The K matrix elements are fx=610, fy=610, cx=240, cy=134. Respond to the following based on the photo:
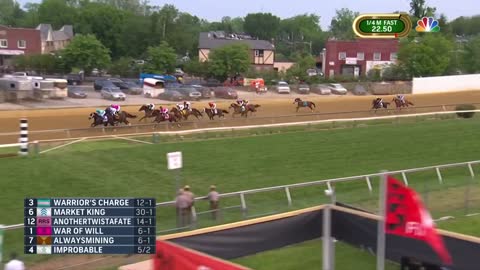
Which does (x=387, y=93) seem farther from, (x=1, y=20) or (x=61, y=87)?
(x=1, y=20)

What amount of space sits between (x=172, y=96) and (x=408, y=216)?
40579 millimetres

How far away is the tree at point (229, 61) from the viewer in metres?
64.9

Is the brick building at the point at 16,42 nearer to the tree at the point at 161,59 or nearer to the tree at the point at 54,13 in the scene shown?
the tree at the point at 161,59

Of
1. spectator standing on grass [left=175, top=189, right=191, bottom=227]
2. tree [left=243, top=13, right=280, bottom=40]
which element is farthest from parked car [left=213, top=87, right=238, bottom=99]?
tree [left=243, top=13, right=280, bottom=40]

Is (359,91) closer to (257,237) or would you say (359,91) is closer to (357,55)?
(357,55)

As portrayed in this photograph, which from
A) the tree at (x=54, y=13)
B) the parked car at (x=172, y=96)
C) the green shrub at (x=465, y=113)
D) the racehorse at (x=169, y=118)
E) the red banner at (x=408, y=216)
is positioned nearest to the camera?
the red banner at (x=408, y=216)

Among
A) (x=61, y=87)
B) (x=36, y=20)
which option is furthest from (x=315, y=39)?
(x=61, y=87)

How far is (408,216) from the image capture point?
262 inches

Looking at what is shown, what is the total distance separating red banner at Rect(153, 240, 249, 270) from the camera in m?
7.18

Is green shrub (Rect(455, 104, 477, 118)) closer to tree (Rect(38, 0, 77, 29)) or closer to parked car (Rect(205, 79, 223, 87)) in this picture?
parked car (Rect(205, 79, 223, 87))

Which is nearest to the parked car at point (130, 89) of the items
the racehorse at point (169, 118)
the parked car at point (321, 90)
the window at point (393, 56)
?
the parked car at point (321, 90)

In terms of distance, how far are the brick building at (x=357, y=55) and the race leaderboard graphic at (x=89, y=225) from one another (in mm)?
67139

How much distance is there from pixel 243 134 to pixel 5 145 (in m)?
10.1

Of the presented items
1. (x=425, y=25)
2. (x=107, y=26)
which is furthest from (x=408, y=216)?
(x=107, y=26)
